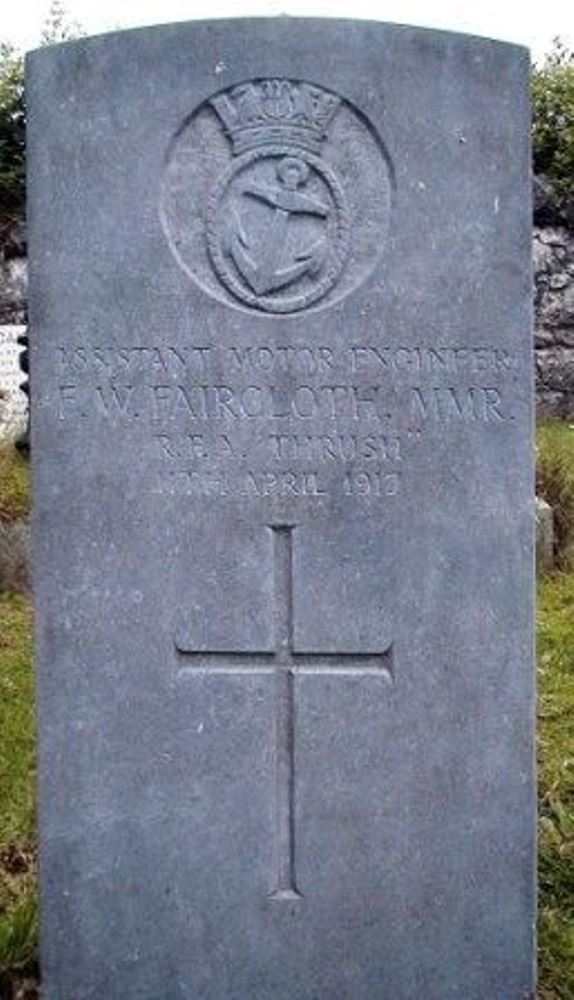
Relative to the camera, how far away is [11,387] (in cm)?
820

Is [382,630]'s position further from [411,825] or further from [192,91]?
[192,91]

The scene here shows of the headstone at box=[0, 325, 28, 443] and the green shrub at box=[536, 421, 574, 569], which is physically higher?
the headstone at box=[0, 325, 28, 443]

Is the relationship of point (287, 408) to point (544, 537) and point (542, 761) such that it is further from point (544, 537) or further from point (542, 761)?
point (544, 537)

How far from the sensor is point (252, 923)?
324 centimetres

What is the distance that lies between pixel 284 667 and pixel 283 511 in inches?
14.2

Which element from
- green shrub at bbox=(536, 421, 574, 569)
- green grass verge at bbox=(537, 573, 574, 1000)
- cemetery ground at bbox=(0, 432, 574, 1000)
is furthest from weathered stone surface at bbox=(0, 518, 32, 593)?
green shrub at bbox=(536, 421, 574, 569)

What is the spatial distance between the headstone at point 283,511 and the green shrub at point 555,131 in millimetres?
7884

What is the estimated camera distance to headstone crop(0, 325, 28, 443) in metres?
7.78

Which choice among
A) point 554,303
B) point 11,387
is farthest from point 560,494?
point 554,303

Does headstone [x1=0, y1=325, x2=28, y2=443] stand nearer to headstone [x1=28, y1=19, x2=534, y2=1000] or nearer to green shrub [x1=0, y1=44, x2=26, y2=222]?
green shrub [x1=0, y1=44, x2=26, y2=222]

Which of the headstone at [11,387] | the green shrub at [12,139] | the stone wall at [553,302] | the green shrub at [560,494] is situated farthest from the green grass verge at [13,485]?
the stone wall at [553,302]

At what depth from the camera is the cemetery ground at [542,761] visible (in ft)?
11.4

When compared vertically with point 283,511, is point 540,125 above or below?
above

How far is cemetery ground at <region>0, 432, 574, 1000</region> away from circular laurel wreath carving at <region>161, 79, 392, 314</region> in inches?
66.3
